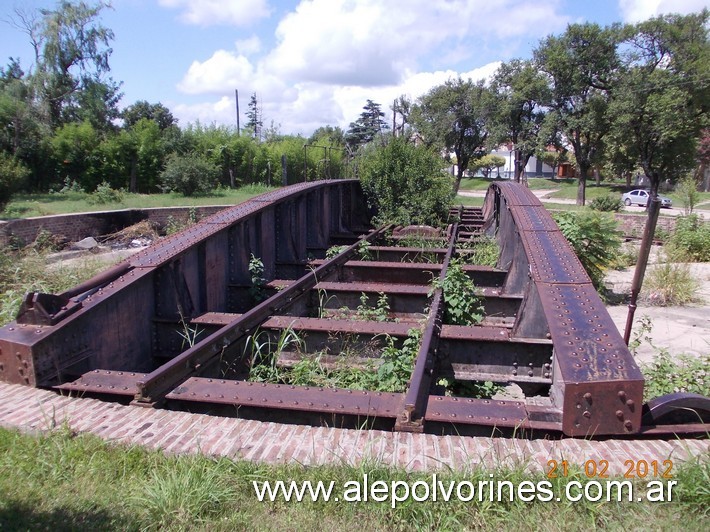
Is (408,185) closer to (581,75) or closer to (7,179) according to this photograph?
(7,179)

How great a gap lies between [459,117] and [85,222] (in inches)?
1344

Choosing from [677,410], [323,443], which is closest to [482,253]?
[677,410]

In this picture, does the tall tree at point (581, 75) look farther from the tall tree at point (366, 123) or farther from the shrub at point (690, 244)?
the tall tree at point (366, 123)

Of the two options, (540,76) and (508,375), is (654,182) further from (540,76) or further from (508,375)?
(508,375)

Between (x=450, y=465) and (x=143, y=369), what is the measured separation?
10.6 feet

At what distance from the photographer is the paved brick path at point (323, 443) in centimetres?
256

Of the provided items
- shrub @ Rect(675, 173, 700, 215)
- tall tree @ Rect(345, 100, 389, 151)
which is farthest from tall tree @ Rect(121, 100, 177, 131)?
→ shrub @ Rect(675, 173, 700, 215)

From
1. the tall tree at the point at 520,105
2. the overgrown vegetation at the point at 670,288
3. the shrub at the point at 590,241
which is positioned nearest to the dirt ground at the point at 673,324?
the overgrown vegetation at the point at 670,288

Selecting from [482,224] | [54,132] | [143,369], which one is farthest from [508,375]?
[54,132]

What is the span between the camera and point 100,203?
68.2 feet

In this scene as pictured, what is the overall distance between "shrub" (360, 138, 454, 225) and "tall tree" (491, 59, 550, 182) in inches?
1139

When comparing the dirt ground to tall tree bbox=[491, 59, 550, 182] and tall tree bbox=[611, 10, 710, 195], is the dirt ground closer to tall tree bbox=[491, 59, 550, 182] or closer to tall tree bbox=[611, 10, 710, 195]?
tall tree bbox=[611, 10, 710, 195]

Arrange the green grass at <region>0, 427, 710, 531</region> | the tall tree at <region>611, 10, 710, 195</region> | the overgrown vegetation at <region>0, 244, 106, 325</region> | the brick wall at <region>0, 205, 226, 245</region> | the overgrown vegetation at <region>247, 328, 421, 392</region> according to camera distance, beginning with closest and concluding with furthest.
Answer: the green grass at <region>0, 427, 710, 531</region>
the overgrown vegetation at <region>247, 328, 421, 392</region>
the overgrown vegetation at <region>0, 244, 106, 325</region>
the brick wall at <region>0, 205, 226, 245</region>
the tall tree at <region>611, 10, 710, 195</region>

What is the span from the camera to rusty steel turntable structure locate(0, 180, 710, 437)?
3.03 metres
